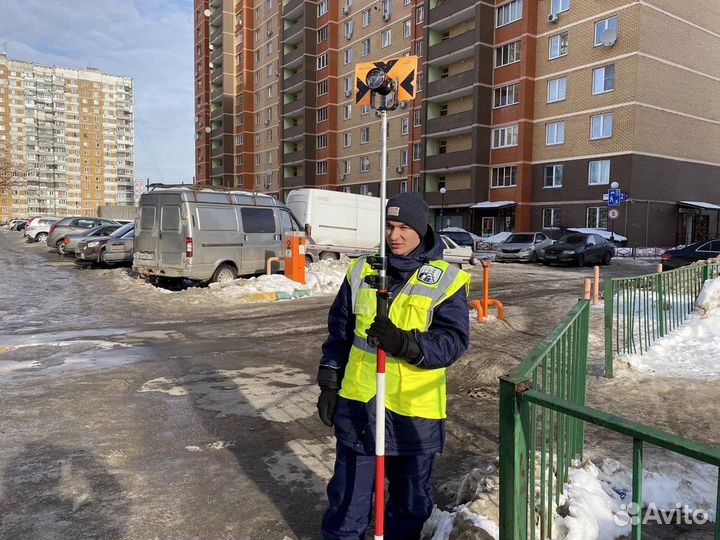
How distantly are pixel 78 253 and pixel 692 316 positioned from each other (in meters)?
18.3

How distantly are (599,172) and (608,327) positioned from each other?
2821cm

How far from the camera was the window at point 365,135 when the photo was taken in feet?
156

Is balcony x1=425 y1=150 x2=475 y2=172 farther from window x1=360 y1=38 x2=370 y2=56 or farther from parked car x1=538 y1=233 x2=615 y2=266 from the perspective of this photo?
parked car x1=538 y1=233 x2=615 y2=266

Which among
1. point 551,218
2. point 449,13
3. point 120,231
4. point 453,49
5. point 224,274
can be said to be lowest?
point 224,274

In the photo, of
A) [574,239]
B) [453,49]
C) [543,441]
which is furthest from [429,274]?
[453,49]

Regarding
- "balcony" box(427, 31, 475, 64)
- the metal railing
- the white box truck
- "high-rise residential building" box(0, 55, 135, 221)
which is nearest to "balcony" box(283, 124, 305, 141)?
"balcony" box(427, 31, 475, 64)

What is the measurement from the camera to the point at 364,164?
158 feet

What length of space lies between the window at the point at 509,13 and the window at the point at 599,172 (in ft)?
36.6

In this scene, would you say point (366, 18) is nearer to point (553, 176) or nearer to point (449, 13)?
point (449, 13)

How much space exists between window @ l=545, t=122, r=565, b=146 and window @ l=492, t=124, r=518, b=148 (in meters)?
2.01

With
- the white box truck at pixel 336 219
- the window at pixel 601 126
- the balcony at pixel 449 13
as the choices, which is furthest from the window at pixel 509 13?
the white box truck at pixel 336 219

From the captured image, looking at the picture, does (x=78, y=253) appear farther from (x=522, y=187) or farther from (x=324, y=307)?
(x=522, y=187)

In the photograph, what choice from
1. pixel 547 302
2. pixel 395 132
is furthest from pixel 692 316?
pixel 395 132

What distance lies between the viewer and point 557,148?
3350 centimetres
